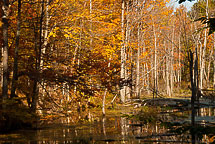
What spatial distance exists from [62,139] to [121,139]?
193 cm

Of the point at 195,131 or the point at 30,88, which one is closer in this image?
the point at 195,131

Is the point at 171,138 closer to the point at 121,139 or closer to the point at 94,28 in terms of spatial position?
the point at 121,139

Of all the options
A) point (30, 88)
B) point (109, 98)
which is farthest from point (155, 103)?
point (30, 88)

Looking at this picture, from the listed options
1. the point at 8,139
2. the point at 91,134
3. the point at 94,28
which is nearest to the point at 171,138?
the point at 91,134

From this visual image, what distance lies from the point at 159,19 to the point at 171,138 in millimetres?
23037

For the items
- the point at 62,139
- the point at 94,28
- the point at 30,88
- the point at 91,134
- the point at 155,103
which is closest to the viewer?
the point at 62,139

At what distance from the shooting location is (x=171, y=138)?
8.58 meters

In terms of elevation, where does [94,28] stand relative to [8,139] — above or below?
above

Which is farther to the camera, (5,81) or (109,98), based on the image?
(109,98)

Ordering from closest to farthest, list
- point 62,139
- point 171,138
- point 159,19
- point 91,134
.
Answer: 1. point 171,138
2. point 62,139
3. point 91,134
4. point 159,19

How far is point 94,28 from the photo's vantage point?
23.8m

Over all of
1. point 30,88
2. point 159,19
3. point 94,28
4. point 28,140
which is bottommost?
point 28,140

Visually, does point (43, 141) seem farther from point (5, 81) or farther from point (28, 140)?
point (5, 81)

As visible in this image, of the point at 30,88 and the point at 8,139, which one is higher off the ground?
the point at 30,88
